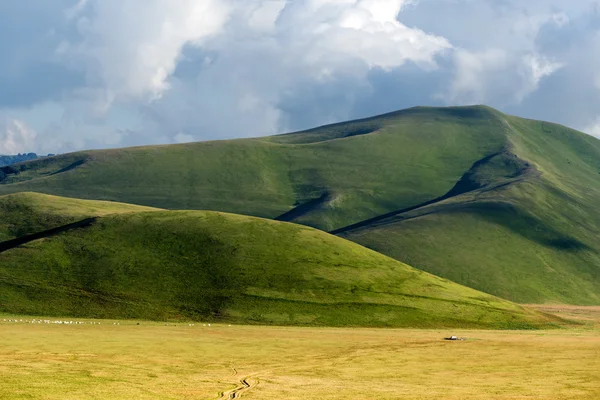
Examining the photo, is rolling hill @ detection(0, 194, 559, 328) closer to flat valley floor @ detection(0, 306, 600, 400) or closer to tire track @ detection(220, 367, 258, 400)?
flat valley floor @ detection(0, 306, 600, 400)

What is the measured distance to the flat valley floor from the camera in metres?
61.1

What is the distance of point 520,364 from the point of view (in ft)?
299

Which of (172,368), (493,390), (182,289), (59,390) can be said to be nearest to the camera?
(59,390)

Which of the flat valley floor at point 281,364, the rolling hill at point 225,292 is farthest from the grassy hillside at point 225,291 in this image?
the flat valley floor at point 281,364

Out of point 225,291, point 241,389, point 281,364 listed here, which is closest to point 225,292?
point 225,291

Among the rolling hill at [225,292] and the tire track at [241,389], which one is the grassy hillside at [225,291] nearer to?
the rolling hill at [225,292]

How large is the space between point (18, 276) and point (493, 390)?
5716 inches

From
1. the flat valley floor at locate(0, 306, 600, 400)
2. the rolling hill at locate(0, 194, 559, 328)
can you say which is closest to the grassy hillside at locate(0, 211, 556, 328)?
the rolling hill at locate(0, 194, 559, 328)

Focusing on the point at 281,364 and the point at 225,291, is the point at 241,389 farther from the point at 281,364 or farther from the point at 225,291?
the point at 225,291

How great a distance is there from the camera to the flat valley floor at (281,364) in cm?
6106

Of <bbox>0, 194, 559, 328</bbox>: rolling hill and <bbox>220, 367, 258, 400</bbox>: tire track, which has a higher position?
<bbox>0, 194, 559, 328</bbox>: rolling hill

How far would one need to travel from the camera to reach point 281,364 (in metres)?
87.7

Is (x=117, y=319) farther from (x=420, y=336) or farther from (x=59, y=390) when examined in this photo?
(x=59, y=390)

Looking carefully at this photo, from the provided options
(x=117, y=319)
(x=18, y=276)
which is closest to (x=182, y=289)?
(x=117, y=319)
